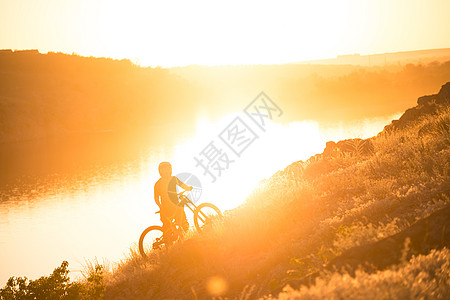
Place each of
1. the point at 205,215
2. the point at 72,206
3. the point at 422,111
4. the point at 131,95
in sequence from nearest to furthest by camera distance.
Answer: the point at 205,215 → the point at 422,111 → the point at 72,206 → the point at 131,95

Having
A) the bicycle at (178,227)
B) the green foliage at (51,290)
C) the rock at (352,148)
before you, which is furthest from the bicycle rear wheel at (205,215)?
the rock at (352,148)

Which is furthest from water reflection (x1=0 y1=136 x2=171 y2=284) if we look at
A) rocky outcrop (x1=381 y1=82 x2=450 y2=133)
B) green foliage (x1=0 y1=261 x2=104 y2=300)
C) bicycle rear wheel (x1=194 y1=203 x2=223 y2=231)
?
rocky outcrop (x1=381 y1=82 x2=450 y2=133)

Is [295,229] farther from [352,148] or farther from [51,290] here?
[352,148]

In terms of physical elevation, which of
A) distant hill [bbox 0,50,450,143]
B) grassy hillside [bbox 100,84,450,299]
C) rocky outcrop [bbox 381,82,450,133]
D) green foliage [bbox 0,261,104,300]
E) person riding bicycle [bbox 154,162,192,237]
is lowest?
grassy hillside [bbox 100,84,450,299]

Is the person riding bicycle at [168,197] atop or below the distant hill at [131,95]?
below

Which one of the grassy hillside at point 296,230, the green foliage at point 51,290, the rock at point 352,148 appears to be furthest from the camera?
the rock at point 352,148

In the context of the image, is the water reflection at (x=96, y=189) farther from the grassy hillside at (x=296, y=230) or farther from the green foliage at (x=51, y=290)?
the grassy hillside at (x=296, y=230)

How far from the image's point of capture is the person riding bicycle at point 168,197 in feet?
28.6

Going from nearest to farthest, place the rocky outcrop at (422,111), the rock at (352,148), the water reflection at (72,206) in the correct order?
1. the rock at (352,148)
2. the rocky outcrop at (422,111)
3. the water reflection at (72,206)

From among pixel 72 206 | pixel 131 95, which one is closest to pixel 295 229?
pixel 72 206

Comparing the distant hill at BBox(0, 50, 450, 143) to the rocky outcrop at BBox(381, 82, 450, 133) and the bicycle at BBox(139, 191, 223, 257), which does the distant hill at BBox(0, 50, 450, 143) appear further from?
the bicycle at BBox(139, 191, 223, 257)

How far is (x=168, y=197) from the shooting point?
877cm

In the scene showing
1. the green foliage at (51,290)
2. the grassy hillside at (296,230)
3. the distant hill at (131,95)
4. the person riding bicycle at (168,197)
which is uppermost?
the distant hill at (131,95)

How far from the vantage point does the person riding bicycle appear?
871 centimetres
